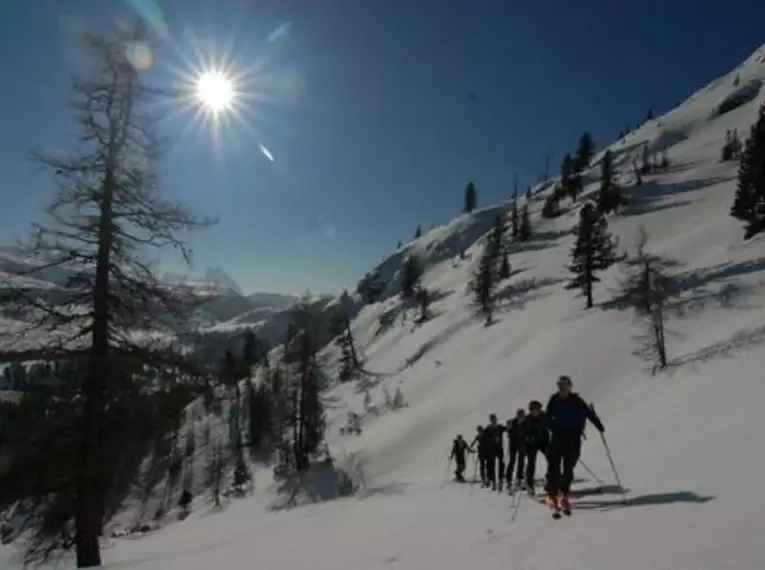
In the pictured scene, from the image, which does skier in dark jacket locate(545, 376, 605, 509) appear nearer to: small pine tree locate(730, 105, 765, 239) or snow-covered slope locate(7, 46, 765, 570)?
snow-covered slope locate(7, 46, 765, 570)

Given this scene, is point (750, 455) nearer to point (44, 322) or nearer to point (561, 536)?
point (561, 536)

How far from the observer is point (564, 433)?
9617mm

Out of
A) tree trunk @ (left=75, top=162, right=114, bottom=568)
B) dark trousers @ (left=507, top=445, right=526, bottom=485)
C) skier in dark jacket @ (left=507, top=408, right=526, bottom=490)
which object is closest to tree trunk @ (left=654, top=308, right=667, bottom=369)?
skier in dark jacket @ (left=507, top=408, right=526, bottom=490)

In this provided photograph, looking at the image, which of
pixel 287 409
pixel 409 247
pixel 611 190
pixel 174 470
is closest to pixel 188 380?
pixel 287 409

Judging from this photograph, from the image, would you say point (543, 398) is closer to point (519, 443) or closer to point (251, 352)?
point (519, 443)

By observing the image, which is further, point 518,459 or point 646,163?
point 646,163

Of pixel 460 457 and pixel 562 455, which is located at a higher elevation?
pixel 562 455

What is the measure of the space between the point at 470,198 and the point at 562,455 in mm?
183605

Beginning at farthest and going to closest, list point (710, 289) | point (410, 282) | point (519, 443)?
1. point (410, 282)
2. point (710, 289)
3. point (519, 443)

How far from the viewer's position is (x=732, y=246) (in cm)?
6022

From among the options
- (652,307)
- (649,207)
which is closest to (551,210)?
(649,207)

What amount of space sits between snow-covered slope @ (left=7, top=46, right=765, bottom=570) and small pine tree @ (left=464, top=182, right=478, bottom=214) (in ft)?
198

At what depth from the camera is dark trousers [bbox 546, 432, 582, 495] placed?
31.3 feet

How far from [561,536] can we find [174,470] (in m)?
82.6
